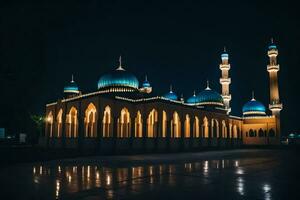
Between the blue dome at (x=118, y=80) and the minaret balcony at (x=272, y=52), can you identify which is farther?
the minaret balcony at (x=272, y=52)

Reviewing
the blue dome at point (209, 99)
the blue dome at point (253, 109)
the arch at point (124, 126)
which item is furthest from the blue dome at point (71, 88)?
the blue dome at point (253, 109)

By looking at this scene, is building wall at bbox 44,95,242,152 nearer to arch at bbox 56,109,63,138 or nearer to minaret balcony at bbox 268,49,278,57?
arch at bbox 56,109,63,138

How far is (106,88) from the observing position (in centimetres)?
3938

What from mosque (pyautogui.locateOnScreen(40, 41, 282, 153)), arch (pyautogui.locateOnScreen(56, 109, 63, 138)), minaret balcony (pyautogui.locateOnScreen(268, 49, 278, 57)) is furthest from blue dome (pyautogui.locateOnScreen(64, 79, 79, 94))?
minaret balcony (pyautogui.locateOnScreen(268, 49, 278, 57))

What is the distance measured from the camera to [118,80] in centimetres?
3925

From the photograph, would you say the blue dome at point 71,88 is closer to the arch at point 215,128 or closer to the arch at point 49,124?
the arch at point 49,124

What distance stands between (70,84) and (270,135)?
38.2m

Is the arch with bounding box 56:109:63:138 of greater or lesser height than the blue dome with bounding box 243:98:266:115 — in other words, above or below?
below

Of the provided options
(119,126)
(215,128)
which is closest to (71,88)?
(119,126)

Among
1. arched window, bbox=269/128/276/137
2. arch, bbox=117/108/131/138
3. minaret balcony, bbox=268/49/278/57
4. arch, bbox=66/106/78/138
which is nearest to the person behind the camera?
arch, bbox=66/106/78/138

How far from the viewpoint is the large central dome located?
128 ft

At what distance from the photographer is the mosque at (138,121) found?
104 ft

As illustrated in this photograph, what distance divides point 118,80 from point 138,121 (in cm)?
618

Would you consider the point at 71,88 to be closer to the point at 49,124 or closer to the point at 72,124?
the point at 49,124
